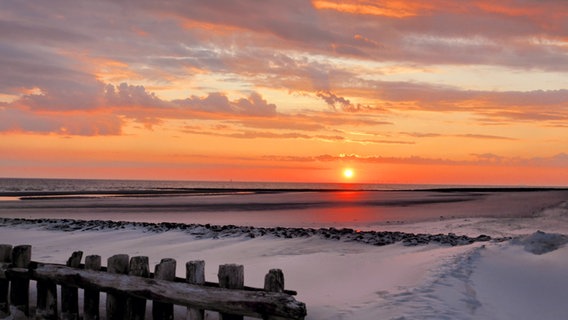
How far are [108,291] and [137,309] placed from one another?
0.53 meters

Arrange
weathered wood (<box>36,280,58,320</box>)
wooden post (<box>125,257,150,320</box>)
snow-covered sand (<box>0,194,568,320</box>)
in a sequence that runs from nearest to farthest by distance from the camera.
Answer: wooden post (<box>125,257,150,320</box>) → snow-covered sand (<box>0,194,568,320</box>) → weathered wood (<box>36,280,58,320</box>)

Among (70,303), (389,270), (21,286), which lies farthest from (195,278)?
(389,270)

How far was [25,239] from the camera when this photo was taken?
20266mm

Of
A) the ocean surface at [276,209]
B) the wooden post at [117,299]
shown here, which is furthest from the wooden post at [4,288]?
the ocean surface at [276,209]

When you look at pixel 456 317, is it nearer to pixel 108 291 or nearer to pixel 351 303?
pixel 351 303

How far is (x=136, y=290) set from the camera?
7.77 metres

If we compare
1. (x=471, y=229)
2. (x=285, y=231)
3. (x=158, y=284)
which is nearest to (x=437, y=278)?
(x=158, y=284)

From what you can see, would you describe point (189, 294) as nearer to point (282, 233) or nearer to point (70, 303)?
point (70, 303)

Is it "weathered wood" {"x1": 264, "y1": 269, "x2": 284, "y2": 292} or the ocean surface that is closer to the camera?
"weathered wood" {"x1": 264, "y1": 269, "x2": 284, "y2": 292}


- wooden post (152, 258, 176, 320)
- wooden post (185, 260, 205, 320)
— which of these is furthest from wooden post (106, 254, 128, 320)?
wooden post (185, 260, 205, 320)

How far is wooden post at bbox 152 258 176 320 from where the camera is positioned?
25.1 feet

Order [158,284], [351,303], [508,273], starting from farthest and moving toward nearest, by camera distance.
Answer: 1. [508,273]
2. [351,303]
3. [158,284]

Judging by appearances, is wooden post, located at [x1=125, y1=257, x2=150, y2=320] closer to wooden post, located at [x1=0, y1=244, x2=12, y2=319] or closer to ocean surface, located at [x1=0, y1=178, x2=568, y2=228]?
wooden post, located at [x1=0, y1=244, x2=12, y2=319]

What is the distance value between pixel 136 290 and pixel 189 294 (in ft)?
3.17
